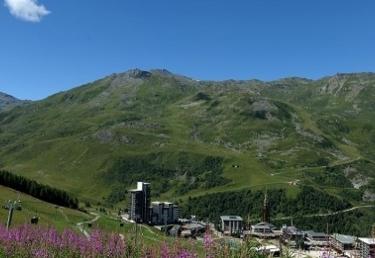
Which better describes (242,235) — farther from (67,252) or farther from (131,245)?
(67,252)

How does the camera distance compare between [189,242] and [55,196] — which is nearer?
[189,242]

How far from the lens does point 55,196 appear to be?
550 feet

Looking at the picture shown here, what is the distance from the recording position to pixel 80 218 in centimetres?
14962

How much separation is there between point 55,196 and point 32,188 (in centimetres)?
747

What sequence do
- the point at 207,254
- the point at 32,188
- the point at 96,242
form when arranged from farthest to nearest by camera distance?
the point at 32,188 < the point at 96,242 < the point at 207,254

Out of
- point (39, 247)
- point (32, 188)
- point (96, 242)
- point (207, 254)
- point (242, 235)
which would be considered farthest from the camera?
point (32, 188)

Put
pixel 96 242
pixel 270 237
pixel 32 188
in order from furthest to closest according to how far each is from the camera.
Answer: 1. pixel 32 188
2. pixel 96 242
3. pixel 270 237

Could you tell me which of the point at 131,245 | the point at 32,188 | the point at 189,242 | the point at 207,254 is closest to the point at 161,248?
the point at 189,242

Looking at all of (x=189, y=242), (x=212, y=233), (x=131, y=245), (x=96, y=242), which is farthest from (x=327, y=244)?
(x=96, y=242)

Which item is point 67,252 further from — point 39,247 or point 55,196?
point 55,196

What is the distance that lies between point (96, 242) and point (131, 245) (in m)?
1.26

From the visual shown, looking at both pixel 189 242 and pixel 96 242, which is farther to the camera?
pixel 96 242

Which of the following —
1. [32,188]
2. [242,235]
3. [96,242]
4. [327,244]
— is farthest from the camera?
[32,188]

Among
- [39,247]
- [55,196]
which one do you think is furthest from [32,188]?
[39,247]
